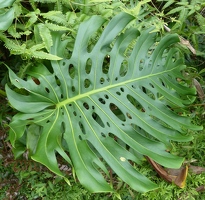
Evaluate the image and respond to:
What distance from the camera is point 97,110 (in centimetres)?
135

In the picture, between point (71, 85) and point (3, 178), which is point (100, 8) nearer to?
point (71, 85)

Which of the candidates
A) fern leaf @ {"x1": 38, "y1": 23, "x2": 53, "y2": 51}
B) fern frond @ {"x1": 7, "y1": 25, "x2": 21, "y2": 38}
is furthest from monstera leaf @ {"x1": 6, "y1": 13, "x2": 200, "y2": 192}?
fern frond @ {"x1": 7, "y1": 25, "x2": 21, "y2": 38}

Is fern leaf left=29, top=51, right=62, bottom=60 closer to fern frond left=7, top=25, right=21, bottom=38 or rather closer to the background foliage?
the background foliage

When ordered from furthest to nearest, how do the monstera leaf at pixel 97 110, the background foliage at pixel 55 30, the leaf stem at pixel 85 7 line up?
the leaf stem at pixel 85 7, the background foliage at pixel 55 30, the monstera leaf at pixel 97 110

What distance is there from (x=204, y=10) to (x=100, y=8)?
108 centimetres

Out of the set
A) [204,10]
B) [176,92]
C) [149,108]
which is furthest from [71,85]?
[204,10]

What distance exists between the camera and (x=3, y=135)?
1.68 m

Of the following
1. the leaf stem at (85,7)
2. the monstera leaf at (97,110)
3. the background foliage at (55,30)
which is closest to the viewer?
the monstera leaf at (97,110)

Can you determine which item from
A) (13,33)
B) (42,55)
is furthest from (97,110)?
(13,33)

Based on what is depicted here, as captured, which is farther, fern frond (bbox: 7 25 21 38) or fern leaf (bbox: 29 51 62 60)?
fern frond (bbox: 7 25 21 38)

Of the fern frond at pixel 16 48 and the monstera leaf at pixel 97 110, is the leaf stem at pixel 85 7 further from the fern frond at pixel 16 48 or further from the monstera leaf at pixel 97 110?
the fern frond at pixel 16 48

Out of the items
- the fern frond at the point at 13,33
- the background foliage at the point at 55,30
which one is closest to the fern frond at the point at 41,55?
the background foliage at the point at 55,30

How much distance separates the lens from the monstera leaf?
3.85ft

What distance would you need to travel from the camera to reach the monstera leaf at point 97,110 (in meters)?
1.17
